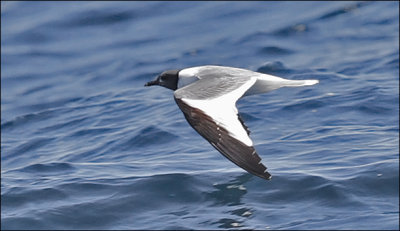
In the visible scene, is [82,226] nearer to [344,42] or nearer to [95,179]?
[95,179]

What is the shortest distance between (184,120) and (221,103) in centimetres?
546

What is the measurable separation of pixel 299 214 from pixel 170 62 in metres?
6.52

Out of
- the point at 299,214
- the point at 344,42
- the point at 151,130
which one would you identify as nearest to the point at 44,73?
the point at 151,130

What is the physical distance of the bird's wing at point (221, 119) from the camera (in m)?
5.76

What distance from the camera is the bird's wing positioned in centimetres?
576

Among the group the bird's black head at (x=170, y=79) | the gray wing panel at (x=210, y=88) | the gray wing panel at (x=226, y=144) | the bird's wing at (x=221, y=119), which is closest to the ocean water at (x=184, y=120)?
the bird's black head at (x=170, y=79)

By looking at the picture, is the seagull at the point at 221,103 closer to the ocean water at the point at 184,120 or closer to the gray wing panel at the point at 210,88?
the gray wing panel at the point at 210,88

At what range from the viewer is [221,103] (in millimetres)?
6570

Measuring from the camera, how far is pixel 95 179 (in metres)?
10.1

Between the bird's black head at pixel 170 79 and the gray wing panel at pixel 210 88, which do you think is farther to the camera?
the bird's black head at pixel 170 79

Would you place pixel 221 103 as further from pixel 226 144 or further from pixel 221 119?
pixel 226 144

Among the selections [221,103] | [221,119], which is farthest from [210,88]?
[221,119]

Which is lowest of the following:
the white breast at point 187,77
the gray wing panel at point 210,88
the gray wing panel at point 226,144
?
the gray wing panel at point 226,144

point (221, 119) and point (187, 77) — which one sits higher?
point (187, 77)
